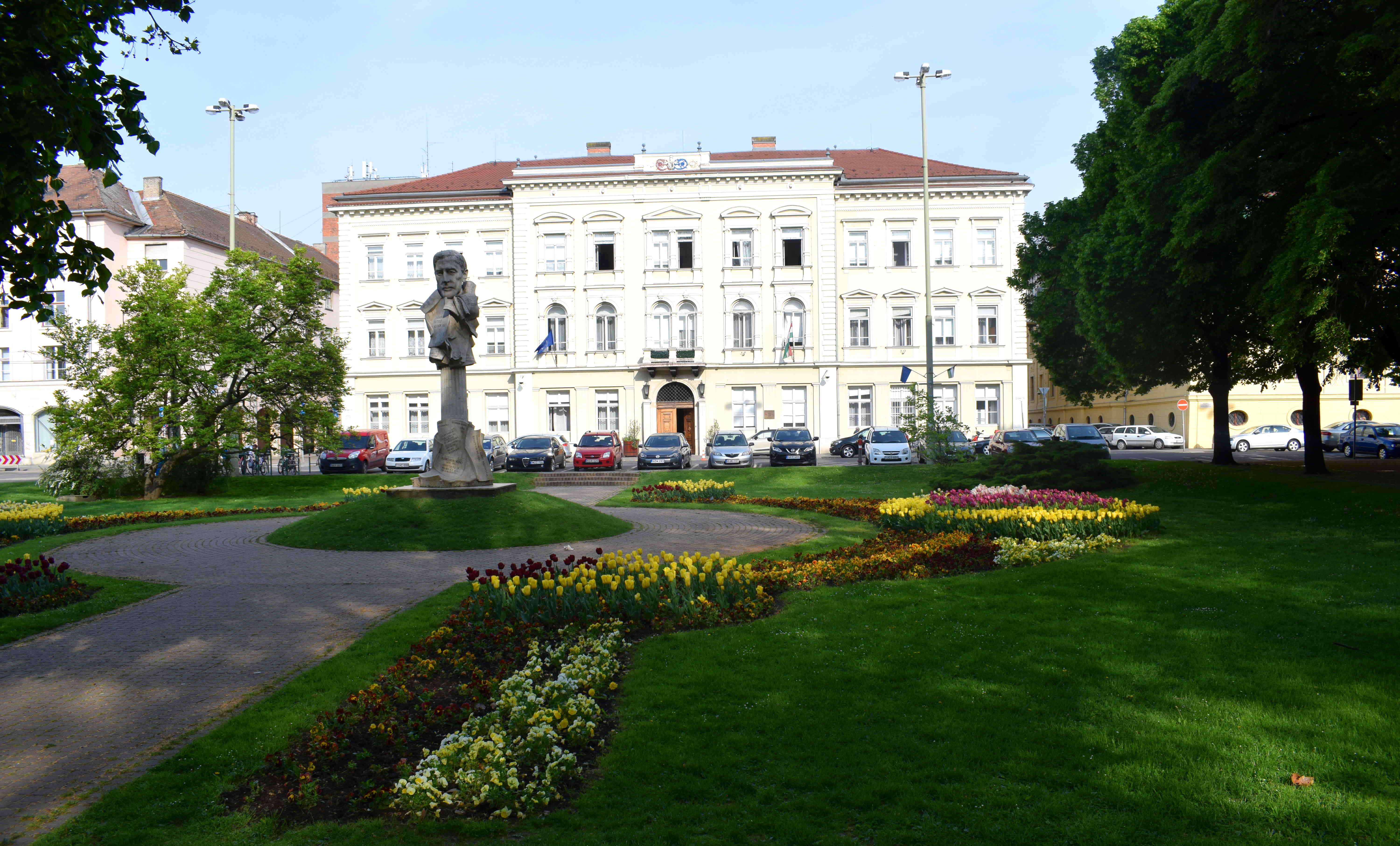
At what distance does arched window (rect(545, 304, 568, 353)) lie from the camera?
4872cm

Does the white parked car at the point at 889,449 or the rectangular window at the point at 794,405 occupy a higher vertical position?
the rectangular window at the point at 794,405

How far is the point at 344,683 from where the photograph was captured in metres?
6.47

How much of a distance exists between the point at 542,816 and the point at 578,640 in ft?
10.2

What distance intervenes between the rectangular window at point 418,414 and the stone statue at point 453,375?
111 ft

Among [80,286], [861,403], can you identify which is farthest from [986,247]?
[80,286]

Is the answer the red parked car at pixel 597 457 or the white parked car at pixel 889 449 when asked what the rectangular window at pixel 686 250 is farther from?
the white parked car at pixel 889 449

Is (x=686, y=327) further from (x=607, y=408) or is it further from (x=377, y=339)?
(x=377, y=339)

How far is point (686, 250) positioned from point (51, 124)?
43.1 m

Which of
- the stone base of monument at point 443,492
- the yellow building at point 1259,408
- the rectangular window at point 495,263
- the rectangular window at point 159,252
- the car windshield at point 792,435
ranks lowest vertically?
the stone base of monument at point 443,492

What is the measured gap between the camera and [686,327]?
1912 inches

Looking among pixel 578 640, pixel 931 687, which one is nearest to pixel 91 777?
pixel 578 640

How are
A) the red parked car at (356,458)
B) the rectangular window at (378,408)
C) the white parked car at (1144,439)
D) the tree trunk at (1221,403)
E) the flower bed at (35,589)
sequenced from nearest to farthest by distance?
1. the flower bed at (35,589)
2. the tree trunk at (1221,403)
3. the red parked car at (356,458)
4. the rectangular window at (378,408)
5. the white parked car at (1144,439)

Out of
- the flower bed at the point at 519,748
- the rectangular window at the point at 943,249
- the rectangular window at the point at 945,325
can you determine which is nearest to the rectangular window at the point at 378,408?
the rectangular window at the point at 945,325

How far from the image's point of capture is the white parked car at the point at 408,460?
36312mm
